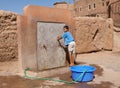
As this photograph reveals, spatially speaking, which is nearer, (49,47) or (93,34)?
(49,47)

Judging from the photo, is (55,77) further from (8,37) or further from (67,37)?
(8,37)

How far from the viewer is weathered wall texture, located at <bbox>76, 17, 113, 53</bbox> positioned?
9.41 meters

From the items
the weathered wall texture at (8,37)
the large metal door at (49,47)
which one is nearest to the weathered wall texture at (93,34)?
the large metal door at (49,47)

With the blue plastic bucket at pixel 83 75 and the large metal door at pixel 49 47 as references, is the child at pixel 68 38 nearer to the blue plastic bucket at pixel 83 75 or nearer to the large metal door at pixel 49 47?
the large metal door at pixel 49 47

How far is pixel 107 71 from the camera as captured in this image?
6316 mm

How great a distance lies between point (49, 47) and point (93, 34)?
4.60m

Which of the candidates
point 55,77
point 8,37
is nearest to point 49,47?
point 55,77

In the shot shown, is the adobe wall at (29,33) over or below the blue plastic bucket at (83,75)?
over

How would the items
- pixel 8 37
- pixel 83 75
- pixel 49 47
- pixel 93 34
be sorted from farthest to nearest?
pixel 93 34 < pixel 8 37 < pixel 49 47 < pixel 83 75

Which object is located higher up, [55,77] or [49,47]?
[49,47]

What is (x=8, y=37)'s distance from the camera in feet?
21.7

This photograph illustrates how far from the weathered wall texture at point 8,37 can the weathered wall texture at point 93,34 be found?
354 cm

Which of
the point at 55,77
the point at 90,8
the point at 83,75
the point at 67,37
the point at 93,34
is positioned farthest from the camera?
the point at 90,8

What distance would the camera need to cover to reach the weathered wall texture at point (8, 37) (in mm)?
6469
